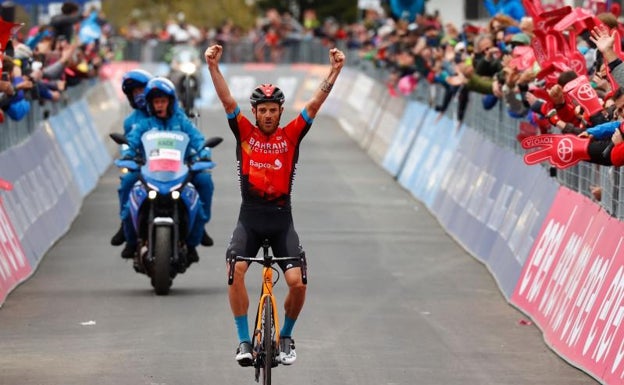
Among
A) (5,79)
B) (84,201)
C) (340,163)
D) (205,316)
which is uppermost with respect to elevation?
(5,79)

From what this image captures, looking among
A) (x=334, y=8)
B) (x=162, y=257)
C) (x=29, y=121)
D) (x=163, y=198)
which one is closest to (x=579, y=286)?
(x=162, y=257)

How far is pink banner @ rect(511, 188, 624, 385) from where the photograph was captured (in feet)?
41.4

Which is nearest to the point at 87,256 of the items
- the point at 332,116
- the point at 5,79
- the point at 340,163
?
the point at 5,79

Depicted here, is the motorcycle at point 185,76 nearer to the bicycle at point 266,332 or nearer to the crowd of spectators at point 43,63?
the crowd of spectators at point 43,63

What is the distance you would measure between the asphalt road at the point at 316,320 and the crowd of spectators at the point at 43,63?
1750mm

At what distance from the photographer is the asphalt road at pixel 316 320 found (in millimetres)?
13016

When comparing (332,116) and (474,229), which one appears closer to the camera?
(474,229)

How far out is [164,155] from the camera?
17438 mm

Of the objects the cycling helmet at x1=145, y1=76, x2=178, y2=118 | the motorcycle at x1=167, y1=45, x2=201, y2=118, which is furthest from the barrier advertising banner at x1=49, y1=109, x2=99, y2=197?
the cycling helmet at x1=145, y1=76, x2=178, y2=118

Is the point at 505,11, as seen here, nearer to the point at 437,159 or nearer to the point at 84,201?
the point at 437,159

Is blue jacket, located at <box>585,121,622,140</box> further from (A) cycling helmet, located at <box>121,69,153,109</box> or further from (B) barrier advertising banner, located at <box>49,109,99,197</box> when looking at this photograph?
(B) barrier advertising banner, located at <box>49,109,99,197</box>

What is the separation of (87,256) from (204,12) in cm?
9261

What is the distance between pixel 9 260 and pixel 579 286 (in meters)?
5.92

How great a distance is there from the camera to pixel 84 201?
2700 cm
